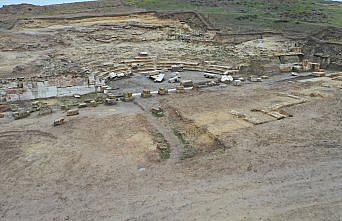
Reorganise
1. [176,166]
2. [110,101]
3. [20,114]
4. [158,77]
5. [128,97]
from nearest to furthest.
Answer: [176,166] < [20,114] < [110,101] < [128,97] < [158,77]

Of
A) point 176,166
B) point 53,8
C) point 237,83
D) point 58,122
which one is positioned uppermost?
point 53,8

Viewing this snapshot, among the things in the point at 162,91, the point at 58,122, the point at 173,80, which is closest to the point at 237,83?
the point at 173,80

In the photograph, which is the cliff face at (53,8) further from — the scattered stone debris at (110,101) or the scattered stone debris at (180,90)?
the scattered stone debris at (110,101)

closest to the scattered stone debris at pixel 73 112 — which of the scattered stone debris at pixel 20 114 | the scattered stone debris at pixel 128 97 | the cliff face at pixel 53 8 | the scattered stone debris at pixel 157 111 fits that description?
the scattered stone debris at pixel 20 114

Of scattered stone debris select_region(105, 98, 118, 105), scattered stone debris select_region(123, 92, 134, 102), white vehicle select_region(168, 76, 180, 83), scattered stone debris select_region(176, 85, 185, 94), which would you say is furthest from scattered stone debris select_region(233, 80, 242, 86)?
scattered stone debris select_region(105, 98, 118, 105)

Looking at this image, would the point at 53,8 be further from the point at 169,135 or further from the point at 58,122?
the point at 169,135

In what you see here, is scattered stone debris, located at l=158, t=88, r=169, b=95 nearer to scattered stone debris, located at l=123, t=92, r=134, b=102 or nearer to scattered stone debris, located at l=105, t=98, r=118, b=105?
scattered stone debris, located at l=123, t=92, r=134, b=102

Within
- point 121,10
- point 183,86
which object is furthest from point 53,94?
point 121,10

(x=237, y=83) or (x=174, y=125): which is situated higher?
(x=237, y=83)
